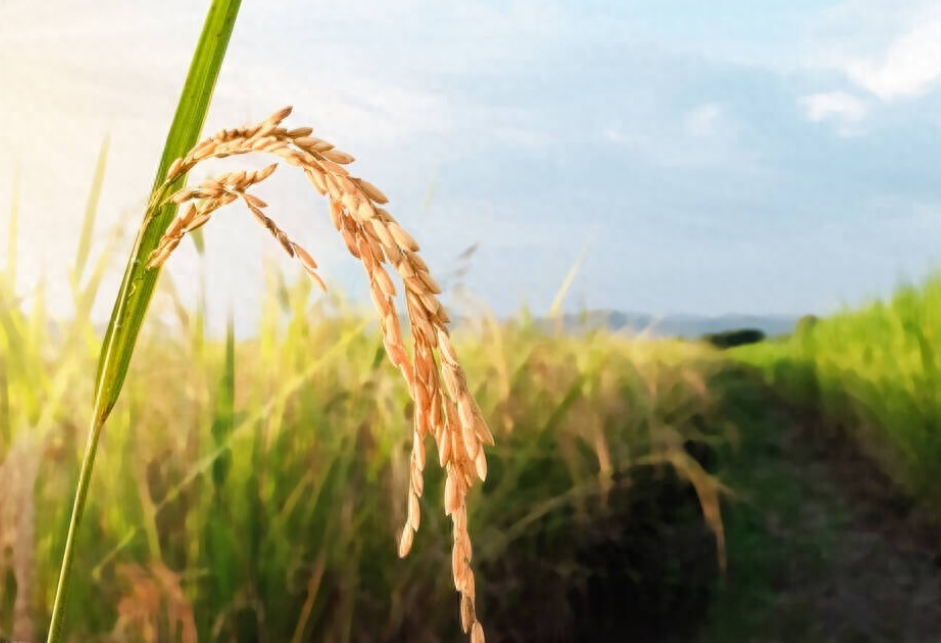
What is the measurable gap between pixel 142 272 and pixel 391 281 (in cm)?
19

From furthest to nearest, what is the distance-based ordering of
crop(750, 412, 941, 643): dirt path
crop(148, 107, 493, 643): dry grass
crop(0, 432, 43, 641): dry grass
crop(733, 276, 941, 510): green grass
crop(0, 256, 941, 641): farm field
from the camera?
crop(733, 276, 941, 510): green grass
crop(750, 412, 941, 643): dirt path
crop(0, 256, 941, 641): farm field
crop(0, 432, 43, 641): dry grass
crop(148, 107, 493, 643): dry grass

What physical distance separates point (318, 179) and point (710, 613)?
6.74 feet

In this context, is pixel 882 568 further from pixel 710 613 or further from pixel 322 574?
pixel 322 574

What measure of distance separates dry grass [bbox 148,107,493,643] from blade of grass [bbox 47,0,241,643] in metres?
0.06

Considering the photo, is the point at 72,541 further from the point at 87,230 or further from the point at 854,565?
the point at 854,565

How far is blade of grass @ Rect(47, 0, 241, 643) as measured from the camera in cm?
54

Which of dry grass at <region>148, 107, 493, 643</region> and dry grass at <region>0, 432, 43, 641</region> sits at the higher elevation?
dry grass at <region>148, 107, 493, 643</region>

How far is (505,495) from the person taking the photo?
1736 millimetres

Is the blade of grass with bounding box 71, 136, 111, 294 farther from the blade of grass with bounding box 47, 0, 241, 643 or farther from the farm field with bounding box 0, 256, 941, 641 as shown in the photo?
the blade of grass with bounding box 47, 0, 241, 643

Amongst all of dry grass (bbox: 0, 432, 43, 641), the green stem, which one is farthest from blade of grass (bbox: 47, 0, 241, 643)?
dry grass (bbox: 0, 432, 43, 641)

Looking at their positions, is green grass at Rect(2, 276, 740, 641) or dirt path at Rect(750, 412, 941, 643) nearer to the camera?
green grass at Rect(2, 276, 740, 641)

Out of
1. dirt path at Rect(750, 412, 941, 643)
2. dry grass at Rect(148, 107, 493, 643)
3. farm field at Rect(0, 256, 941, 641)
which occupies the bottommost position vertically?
dirt path at Rect(750, 412, 941, 643)

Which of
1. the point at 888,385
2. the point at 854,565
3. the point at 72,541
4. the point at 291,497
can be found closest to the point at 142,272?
the point at 72,541

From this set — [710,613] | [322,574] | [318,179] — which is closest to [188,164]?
[318,179]
